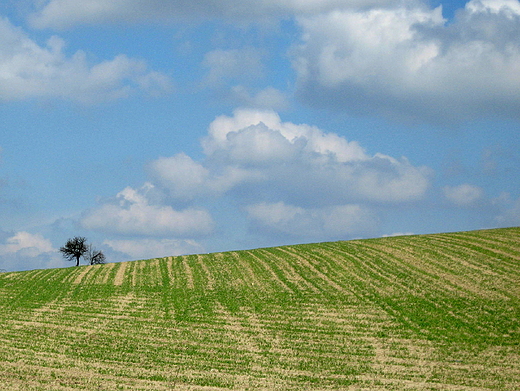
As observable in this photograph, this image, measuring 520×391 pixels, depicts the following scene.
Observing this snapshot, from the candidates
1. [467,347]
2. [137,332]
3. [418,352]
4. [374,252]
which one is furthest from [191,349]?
[374,252]

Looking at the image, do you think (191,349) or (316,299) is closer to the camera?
(191,349)

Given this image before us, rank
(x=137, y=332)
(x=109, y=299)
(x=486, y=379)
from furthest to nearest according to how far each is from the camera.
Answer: (x=109, y=299), (x=137, y=332), (x=486, y=379)

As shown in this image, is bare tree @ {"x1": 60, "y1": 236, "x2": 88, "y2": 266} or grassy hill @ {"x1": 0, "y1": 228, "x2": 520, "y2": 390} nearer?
grassy hill @ {"x1": 0, "y1": 228, "x2": 520, "y2": 390}

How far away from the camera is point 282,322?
44219 millimetres

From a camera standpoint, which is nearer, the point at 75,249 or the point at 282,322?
the point at 282,322

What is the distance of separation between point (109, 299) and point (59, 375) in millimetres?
21507

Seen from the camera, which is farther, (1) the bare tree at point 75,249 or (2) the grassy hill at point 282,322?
(1) the bare tree at point 75,249

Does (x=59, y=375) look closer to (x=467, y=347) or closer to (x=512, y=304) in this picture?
(x=467, y=347)

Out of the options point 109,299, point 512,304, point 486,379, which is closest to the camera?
point 486,379

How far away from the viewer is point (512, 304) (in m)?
46.1

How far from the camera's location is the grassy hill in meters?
32.7

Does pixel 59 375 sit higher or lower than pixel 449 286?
lower

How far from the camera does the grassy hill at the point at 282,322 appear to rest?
1287 inches

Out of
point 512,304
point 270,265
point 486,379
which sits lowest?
point 486,379
